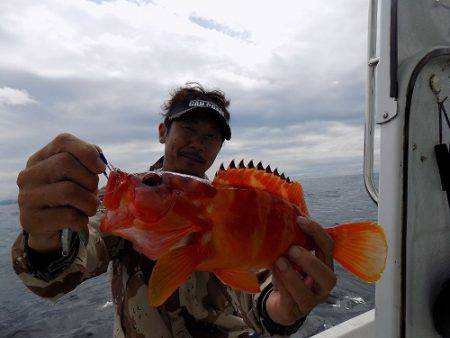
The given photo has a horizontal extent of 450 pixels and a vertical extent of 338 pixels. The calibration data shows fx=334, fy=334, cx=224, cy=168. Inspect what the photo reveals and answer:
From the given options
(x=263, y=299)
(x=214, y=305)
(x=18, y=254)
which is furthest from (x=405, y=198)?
(x=18, y=254)

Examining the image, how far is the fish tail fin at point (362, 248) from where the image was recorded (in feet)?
Result: 4.69

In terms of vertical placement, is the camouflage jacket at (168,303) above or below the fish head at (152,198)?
below

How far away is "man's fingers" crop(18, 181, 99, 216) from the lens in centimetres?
126

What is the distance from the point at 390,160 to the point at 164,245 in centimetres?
176

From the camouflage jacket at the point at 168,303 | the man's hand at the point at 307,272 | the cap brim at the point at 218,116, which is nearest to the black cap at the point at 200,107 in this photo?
the cap brim at the point at 218,116

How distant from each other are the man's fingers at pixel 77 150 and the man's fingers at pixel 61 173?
0.02m

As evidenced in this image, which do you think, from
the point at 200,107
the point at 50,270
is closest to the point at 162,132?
the point at 200,107

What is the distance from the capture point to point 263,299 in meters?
2.22

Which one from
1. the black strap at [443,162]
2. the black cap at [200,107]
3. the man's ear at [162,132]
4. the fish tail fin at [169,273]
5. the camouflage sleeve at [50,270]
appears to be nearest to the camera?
the fish tail fin at [169,273]

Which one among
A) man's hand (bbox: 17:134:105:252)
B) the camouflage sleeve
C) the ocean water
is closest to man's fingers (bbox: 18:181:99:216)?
man's hand (bbox: 17:134:105:252)

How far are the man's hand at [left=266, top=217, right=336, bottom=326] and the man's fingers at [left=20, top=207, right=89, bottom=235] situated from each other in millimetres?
856

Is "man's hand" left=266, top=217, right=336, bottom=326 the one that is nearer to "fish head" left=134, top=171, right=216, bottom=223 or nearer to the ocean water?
"fish head" left=134, top=171, right=216, bottom=223

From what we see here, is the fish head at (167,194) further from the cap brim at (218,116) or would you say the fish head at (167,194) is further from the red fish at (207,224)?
the cap brim at (218,116)

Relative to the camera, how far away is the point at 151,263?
2.76 m
